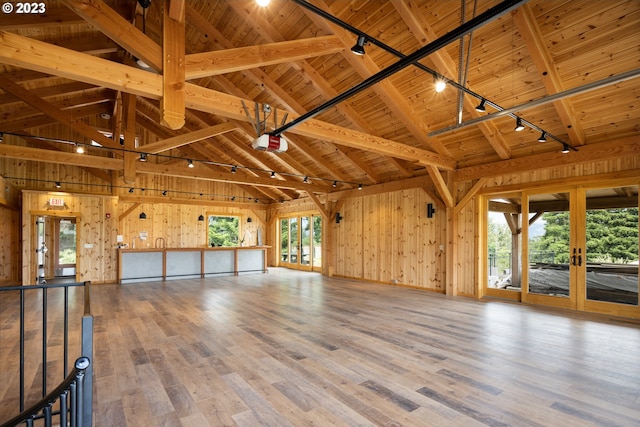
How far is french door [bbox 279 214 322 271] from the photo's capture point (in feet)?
42.4

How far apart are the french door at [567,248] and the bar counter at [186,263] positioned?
772 cm

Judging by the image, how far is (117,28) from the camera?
3.56 meters

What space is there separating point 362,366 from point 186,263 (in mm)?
8478

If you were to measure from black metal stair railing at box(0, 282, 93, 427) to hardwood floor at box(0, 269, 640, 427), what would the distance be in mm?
487

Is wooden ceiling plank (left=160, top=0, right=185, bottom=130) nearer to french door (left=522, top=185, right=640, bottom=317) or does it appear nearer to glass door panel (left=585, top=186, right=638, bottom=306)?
french door (left=522, top=185, right=640, bottom=317)

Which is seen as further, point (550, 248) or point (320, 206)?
point (320, 206)

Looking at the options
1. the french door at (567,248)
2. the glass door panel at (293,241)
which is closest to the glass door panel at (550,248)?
the french door at (567,248)

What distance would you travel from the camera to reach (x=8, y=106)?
7.93m

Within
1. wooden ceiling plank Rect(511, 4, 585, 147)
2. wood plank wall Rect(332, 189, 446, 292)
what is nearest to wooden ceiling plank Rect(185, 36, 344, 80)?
wooden ceiling plank Rect(511, 4, 585, 147)

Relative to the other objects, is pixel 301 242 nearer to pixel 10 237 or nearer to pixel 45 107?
pixel 45 107

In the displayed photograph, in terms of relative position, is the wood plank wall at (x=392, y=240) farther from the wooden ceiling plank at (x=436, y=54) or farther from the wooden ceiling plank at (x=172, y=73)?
the wooden ceiling plank at (x=172, y=73)

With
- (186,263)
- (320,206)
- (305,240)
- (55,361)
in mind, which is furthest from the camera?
(305,240)

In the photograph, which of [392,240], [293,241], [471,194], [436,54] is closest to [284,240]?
[293,241]

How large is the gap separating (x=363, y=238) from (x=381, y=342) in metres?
6.30
